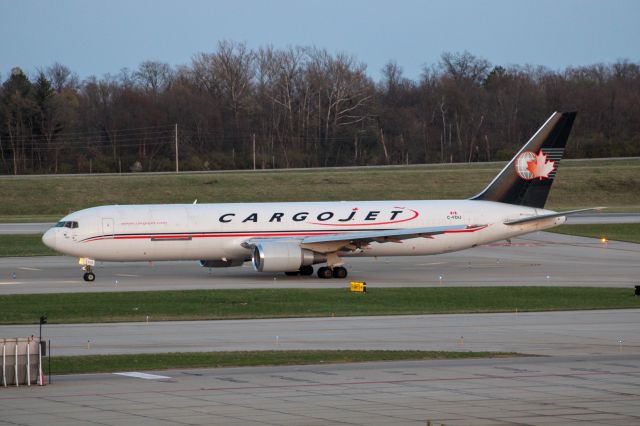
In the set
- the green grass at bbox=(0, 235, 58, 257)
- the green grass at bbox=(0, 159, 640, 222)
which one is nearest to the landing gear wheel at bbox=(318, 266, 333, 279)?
the green grass at bbox=(0, 235, 58, 257)

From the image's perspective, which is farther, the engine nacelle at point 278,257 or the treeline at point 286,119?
the treeline at point 286,119

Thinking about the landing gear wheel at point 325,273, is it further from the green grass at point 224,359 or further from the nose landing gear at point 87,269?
the green grass at point 224,359

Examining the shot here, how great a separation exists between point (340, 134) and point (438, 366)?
98.6m

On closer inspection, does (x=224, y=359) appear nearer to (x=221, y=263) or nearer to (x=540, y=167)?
(x=221, y=263)

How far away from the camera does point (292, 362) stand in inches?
882

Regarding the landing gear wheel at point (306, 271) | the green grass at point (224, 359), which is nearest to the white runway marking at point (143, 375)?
the green grass at point (224, 359)

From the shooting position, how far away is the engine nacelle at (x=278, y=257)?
1556 inches

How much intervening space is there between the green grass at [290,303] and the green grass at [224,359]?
22.9 feet

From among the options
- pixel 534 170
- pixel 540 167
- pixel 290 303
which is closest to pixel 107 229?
pixel 290 303

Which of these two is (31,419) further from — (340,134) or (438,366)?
(340,134)

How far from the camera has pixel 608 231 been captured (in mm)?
61062

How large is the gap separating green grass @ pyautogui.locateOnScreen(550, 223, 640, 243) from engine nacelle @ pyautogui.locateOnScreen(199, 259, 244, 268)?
80.8 ft

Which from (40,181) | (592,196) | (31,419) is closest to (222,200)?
(40,181)

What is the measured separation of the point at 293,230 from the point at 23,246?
1978 centimetres
